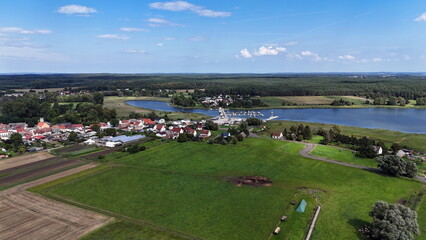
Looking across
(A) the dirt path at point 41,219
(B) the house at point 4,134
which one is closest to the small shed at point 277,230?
(A) the dirt path at point 41,219

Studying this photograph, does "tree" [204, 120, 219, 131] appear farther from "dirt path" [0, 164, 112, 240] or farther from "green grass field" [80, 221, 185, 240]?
"green grass field" [80, 221, 185, 240]

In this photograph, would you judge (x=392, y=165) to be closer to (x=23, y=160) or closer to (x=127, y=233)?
(x=127, y=233)

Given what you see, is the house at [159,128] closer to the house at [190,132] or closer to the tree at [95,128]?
the house at [190,132]

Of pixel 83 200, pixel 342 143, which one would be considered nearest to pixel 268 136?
pixel 342 143

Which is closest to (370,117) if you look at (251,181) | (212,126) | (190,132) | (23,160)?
(212,126)

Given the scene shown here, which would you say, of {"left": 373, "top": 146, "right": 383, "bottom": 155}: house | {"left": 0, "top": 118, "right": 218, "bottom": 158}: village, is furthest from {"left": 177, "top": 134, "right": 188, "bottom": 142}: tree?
{"left": 373, "top": 146, "right": 383, "bottom": 155}: house

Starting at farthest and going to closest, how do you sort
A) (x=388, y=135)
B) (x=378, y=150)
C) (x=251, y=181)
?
(x=388, y=135)
(x=378, y=150)
(x=251, y=181)
